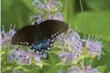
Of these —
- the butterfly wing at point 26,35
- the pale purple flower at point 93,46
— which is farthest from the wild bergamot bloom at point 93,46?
the butterfly wing at point 26,35

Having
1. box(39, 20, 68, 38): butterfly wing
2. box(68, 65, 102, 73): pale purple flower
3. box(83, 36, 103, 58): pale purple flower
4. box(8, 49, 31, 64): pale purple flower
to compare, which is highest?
box(39, 20, 68, 38): butterfly wing

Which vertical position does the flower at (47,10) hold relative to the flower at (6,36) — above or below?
above

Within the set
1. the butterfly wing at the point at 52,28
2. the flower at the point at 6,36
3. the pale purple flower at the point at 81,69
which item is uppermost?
the butterfly wing at the point at 52,28

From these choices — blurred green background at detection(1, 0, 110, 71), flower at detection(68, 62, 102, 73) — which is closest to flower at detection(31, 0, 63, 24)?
blurred green background at detection(1, 0, 110, 71)

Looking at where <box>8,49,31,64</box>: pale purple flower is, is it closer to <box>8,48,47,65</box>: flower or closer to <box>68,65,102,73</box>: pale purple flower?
<box>8,48,47,65</box>: flower

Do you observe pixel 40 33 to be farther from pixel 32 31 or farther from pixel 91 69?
pixel 91 69

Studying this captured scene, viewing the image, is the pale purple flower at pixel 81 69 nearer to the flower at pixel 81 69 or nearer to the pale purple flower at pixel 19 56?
the flower at pixel 81 69
